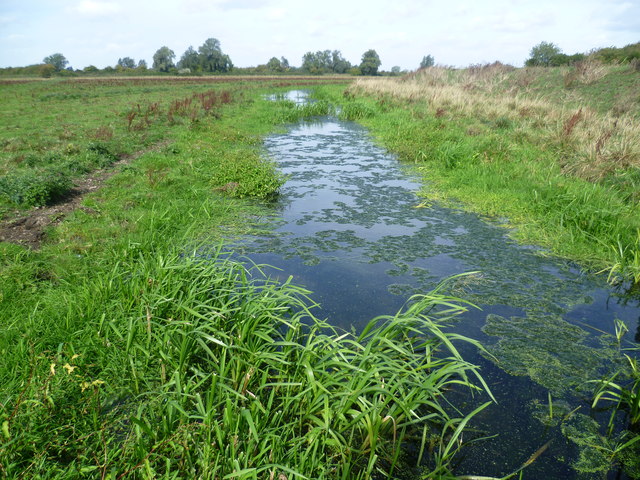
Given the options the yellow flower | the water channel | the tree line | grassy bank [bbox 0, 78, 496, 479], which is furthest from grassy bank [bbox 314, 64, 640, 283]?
the tree line

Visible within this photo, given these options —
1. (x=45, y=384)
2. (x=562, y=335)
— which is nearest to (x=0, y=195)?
(x=45, y=384)

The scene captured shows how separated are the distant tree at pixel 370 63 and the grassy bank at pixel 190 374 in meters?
104

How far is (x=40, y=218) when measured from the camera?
21.4ft

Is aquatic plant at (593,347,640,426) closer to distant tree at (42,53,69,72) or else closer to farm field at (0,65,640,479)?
farm field at (0,65,640,479)

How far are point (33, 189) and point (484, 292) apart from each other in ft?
26.4

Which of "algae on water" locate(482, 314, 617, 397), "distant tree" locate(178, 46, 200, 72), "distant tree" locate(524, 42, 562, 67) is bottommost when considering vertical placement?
"algae on water" locate(482, 314, 617, 397)

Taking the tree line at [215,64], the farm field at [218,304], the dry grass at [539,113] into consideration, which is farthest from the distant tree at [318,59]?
the farm field at [218,304]

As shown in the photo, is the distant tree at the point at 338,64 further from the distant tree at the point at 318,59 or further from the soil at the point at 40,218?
the soil at the point at 40,218

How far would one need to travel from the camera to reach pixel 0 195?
705cm

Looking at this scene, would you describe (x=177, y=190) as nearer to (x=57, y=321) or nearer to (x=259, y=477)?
(x=57, y=321)

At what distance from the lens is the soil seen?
5.71 metres

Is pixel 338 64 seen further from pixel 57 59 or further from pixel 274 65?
pixel 57 59

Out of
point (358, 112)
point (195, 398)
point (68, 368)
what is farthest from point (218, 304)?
point (358, 112)

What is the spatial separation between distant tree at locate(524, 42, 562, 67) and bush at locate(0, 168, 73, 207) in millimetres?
35743
